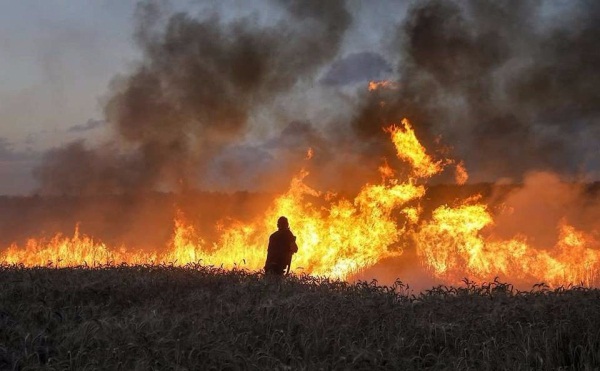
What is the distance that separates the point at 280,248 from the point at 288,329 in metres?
7.17

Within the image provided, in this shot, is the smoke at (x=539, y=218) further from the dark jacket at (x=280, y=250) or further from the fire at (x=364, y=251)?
the dark jacket at (x=280, y=250)

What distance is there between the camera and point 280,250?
16.3 metres

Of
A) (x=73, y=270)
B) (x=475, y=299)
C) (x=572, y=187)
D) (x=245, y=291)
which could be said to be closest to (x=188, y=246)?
(x=73, y=270)

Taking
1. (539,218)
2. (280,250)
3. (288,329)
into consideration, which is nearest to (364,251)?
(280,250)

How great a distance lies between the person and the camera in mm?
16203

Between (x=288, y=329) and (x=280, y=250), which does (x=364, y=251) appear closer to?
(x=280, y=250)

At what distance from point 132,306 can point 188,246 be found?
671 inches

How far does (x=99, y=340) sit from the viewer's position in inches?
330

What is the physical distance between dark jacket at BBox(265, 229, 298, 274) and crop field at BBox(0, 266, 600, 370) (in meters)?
2.65

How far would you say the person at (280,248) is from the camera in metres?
16.2

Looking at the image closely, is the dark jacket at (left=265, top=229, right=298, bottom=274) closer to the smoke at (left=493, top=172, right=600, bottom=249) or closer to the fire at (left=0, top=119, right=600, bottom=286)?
the fire at (left=0, top=119, right=600, bottom=286)

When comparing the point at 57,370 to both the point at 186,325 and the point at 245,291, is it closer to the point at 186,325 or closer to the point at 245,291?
the point at 186,325

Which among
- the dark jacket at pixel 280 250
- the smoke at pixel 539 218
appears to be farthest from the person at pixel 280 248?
the smoke at pixel 539 218

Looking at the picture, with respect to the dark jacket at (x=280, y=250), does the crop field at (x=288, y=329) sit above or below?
below
